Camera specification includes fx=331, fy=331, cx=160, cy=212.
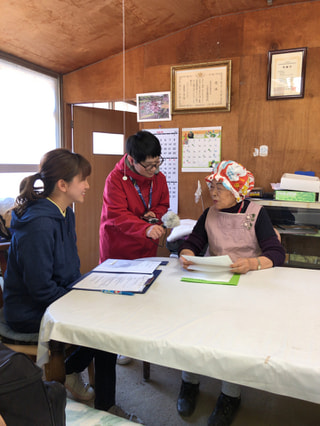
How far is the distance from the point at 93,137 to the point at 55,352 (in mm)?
2750

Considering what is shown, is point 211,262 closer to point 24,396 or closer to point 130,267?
point 130,267

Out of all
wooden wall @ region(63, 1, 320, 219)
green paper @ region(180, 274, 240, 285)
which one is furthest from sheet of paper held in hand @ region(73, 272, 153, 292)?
wooden wall @ region(63, 1, 320, 219)

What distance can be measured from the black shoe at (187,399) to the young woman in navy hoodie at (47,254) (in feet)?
1.28

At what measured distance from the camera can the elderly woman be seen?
1.60 meters

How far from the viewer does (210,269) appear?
1551mm

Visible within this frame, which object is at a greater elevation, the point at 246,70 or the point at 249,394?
the point at 246,70

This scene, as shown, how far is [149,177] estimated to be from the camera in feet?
6.51

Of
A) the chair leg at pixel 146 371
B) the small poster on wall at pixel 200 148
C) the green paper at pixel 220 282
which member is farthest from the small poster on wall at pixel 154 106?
the chair leg at pixel 146 371

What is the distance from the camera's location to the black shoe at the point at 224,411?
1503 millimetres

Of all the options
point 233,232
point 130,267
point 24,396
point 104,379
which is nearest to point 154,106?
Answer: point 233,232

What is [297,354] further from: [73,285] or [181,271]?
[73,285]

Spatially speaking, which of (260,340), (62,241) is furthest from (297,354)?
(62,241)

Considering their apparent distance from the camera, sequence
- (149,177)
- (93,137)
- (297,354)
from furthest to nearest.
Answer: (93,137)
(149,177)
(297,354)

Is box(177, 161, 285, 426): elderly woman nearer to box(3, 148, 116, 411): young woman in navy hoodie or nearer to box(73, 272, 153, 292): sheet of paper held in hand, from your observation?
box(73, 272, 153, 292): sheet of paper held in hand
